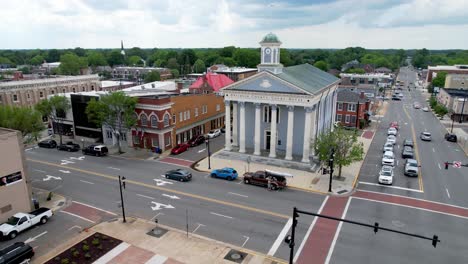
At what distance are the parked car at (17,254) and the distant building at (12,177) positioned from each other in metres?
7.17

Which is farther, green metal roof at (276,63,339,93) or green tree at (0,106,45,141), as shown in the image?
green metal roof at (276,63,339,93)

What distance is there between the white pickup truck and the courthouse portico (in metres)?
25.6

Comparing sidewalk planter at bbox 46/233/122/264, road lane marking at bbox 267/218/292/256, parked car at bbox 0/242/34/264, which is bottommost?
road lane marking at bbox 267/218/292/256

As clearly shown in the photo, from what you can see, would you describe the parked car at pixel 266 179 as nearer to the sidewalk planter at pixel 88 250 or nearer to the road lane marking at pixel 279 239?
the road lane marking at pixel 279 239

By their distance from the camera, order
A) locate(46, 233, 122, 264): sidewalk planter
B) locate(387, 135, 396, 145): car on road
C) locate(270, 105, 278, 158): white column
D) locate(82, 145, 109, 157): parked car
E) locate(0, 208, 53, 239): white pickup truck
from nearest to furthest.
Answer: locate(46, 233, 122, 264): sidewalk planter → locate(0, 208, 53, 239): white pickup truck → locate(270, 105, 278, 158): white column → locate(82, 145, 109, 157): parked car → locate(387, 135, 396, 145): car on road

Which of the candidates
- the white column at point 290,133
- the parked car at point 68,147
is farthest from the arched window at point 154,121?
the white column at point 290,133

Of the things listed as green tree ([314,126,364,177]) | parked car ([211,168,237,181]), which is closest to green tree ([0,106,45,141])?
parked car ([211,168,237,181])

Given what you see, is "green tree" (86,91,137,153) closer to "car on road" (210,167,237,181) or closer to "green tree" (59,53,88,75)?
"car on road" (210,167,237,181)

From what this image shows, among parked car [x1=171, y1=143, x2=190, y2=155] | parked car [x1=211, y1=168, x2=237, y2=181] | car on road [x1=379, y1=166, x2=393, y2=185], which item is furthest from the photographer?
parked car [x1=171, y1=143, x2=190, y2=155]

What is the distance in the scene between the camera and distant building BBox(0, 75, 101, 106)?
68.7 m

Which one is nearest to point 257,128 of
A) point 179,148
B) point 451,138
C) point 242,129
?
point 242,129

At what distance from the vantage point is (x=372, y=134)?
63.3 metres

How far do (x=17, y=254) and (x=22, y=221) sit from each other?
557 centimetres

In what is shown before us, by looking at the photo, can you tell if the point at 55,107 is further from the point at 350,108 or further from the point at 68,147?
the point at 350,108
